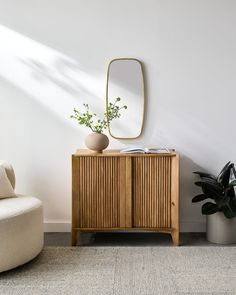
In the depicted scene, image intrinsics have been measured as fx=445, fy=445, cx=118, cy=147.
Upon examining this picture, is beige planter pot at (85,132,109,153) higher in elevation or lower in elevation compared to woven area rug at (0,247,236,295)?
higher

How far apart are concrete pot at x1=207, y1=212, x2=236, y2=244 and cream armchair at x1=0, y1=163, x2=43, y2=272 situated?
1437 millimetres

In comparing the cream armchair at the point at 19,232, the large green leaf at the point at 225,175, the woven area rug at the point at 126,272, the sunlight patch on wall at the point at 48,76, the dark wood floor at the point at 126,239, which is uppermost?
the sunlight patch on wall at the point at 48,76

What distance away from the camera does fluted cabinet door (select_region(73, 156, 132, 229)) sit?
3602 mm

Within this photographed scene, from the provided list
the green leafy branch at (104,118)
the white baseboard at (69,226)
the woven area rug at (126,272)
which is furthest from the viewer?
the white baseboard at (69,226)

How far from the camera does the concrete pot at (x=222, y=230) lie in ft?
12.0

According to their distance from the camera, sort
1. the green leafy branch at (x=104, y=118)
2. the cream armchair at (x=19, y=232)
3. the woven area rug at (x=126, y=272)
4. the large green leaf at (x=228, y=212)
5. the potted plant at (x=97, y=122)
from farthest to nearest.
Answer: the green leafy branch at (x=104, y=118), the potted plant at (x=97, y=122), the large green leaf at (x=228, y=212), the cream armchair at (x=19, y=232), the woven area rug at (x=126, y=272)

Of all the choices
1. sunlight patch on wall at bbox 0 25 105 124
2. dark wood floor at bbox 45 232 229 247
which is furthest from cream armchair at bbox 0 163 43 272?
sunlight patch on wall at bbox 0 25 105 124

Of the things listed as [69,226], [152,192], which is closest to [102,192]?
[152,192]

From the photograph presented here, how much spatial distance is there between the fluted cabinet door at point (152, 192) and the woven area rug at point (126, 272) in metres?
0.24

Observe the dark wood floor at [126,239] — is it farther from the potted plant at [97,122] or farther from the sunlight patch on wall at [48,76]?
the sunlight patch on wall at [48,76]

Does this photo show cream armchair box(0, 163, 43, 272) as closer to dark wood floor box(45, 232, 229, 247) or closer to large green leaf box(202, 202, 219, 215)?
dark wood floor box(45, 232, 229, 247)

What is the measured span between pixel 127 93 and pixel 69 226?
1309 mm

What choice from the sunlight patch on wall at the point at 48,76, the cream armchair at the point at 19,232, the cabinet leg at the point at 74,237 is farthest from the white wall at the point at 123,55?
the cream armchair at the point at 19,232

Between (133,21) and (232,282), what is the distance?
90.1 inches
